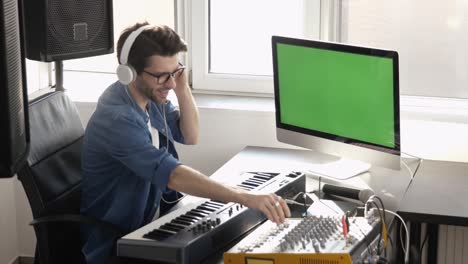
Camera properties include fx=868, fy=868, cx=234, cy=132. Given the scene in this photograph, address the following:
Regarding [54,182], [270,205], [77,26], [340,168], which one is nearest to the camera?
[270,205]

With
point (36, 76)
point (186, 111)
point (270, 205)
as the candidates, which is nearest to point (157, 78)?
point (186, 111)

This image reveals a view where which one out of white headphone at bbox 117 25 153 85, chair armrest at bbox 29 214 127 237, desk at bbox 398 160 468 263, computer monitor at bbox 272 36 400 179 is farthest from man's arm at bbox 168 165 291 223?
computer monitor at bbox 272 36 400 179

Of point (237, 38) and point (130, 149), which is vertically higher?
point (237, 38)

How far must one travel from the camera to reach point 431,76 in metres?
3.72

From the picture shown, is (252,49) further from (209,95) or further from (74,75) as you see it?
(74,75)

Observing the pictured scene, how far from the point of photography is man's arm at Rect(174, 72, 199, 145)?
10.5 feet

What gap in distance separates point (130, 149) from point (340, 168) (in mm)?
948

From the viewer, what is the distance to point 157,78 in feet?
9.25

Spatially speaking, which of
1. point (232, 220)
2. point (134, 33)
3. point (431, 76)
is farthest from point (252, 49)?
point (232, 220)

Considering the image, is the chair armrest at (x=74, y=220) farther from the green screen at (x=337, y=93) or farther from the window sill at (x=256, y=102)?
the window sill at (x=256, y=102)

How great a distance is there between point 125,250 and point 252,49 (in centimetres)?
186

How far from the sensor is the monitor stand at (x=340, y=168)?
321 centimetres

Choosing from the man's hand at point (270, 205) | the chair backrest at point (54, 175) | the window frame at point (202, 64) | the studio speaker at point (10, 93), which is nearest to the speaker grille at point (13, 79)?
the studio speaker at point (10, 93)

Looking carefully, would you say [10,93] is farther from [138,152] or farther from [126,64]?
[126,64]
